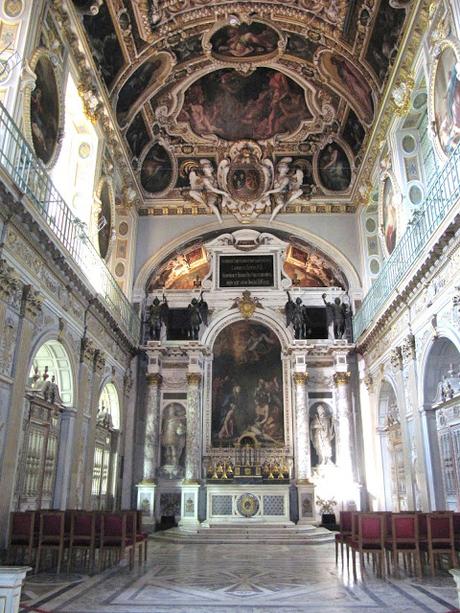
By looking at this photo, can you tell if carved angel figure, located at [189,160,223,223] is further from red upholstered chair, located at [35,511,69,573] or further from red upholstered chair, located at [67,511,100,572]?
red upholstered chair, located at [35,511,69,573]

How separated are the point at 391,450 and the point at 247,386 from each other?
4764mm

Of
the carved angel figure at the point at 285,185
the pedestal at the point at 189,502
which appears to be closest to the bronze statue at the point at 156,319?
the pedestal at the point at 189,502

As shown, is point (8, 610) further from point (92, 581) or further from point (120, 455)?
point (120, 455)

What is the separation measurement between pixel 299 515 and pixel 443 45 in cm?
1227

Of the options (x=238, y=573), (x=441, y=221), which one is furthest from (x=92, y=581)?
(x=441, y=221)

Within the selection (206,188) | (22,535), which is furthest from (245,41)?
(22,535)

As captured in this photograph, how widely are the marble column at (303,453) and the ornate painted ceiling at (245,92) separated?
20.2 ft

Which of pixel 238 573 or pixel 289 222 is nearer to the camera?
pixel 238 573

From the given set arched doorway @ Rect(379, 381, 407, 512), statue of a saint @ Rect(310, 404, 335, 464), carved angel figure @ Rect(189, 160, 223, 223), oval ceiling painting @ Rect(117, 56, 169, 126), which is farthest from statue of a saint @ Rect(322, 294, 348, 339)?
oval ceiling painting @ Rect(117, 56, 169, 126)

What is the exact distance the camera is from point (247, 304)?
18.2 metres

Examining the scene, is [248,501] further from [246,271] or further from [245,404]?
[246,271]

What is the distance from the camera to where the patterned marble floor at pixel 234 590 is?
6.28m

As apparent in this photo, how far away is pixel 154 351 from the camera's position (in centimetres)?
1766

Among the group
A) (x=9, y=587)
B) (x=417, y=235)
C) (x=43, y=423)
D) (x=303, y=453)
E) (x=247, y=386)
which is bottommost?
(x=9, y=587)
